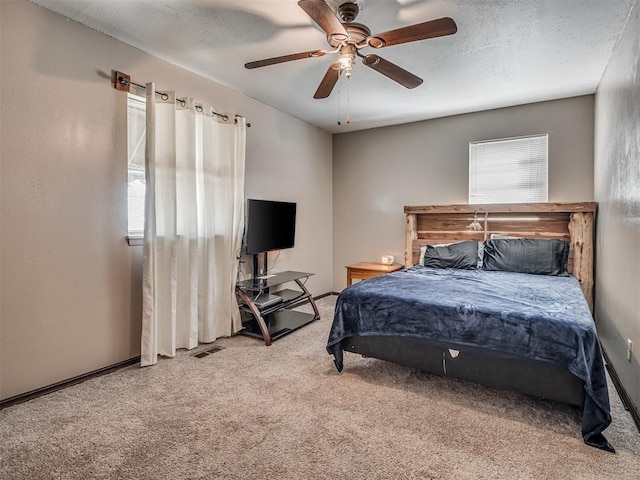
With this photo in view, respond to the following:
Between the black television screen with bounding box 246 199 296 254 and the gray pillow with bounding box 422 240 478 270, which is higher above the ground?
the black television screen with bounding box 246 199 296 254

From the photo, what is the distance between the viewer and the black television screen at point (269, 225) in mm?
3688

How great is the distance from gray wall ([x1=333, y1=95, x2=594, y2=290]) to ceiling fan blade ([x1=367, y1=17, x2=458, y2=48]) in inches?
112

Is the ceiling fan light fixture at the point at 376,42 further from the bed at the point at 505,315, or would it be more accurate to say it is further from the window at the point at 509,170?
the window at the point at 509,170

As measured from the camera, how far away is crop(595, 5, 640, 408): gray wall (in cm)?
219

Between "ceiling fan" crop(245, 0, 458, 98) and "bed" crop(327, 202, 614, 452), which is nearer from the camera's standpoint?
"ceiling fan" crop(245, 0, 458, 98)

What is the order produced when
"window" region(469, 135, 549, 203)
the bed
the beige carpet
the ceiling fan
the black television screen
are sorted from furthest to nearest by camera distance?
"window" region(469, 135, 549, 203)
the black television screen
the bed
the ceiling fan
the beige carpet

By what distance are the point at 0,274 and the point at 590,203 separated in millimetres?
5117

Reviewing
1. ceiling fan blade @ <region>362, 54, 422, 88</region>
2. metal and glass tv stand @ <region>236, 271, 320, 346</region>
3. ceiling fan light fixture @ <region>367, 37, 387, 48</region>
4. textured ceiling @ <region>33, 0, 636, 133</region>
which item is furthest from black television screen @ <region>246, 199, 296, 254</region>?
ceiling fan light fixture @ <region>367, 37, 387, 48</region>

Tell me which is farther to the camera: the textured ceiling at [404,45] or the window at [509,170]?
the window at [509,170]

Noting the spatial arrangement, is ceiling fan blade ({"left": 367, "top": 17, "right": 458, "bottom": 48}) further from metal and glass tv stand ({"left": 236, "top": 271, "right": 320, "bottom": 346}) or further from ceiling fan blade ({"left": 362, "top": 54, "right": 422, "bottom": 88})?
metal and glass tv stand ({"left": 236, "top": 271, "right": 320, "bottom": 346})

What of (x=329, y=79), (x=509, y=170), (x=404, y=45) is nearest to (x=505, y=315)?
(x=329, y=79)

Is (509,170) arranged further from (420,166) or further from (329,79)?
(329,79)

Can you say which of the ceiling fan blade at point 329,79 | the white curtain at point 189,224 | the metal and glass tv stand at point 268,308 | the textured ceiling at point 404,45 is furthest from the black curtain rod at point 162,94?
the metal and glass tv stand at point 268,308

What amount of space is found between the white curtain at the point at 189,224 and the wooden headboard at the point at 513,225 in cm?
245
